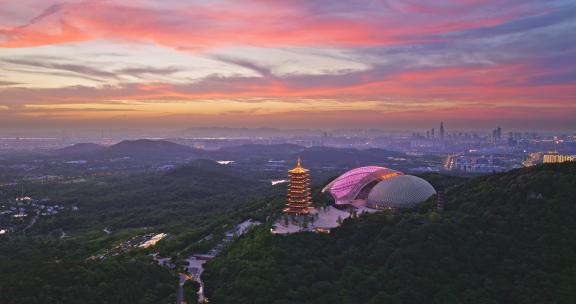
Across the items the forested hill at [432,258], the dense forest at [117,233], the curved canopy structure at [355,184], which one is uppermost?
the curved canopy structure at [355,184]

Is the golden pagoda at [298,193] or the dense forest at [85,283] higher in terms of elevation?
the golden pagoda at [298,193]

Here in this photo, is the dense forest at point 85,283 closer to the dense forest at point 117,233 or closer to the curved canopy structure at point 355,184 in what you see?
the dense forest at point 117,233

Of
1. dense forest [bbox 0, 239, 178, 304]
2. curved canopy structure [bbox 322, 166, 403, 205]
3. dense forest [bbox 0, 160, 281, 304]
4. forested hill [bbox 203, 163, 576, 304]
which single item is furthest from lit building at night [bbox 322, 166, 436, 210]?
dense forest [bbox 0, 239, 178, 304]

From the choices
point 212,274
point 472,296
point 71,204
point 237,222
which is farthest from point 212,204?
point 472,296

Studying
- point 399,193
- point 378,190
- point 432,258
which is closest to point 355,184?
point 378,190

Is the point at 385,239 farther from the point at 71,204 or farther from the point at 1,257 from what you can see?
the point at 71,204

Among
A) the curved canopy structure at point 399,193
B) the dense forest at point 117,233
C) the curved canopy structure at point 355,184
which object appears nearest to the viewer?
the dense forest at point 117,233

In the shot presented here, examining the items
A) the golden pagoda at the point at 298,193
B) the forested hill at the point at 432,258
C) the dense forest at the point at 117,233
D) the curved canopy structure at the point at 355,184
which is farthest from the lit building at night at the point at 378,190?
the forested hill at the point at 432,258
